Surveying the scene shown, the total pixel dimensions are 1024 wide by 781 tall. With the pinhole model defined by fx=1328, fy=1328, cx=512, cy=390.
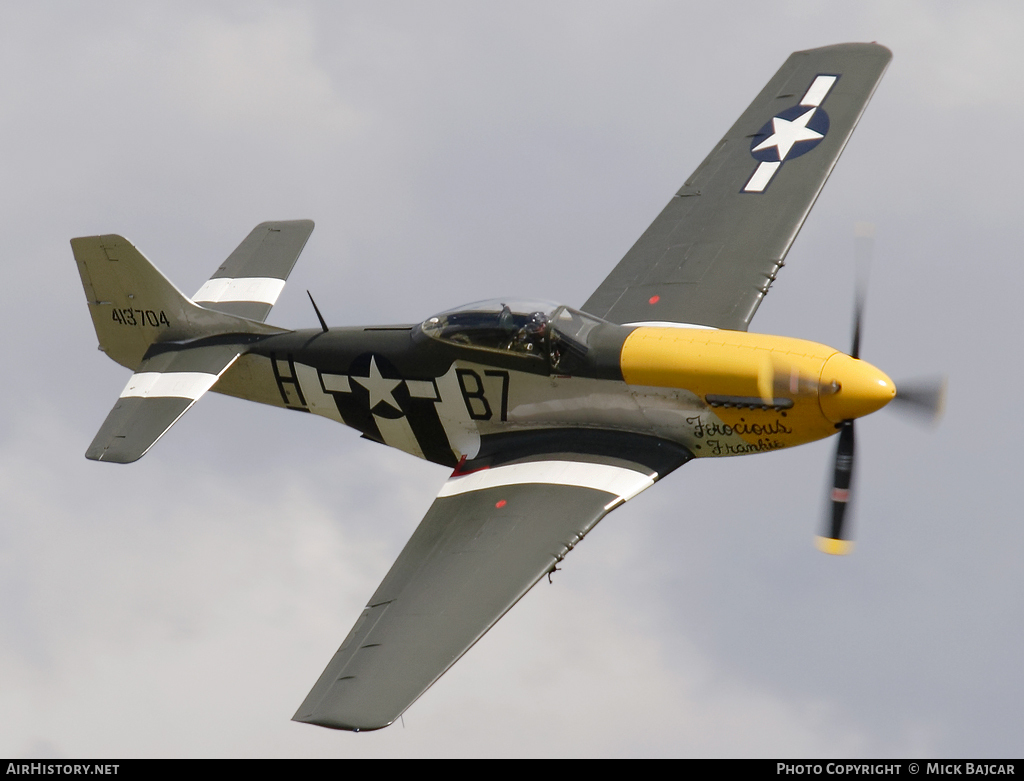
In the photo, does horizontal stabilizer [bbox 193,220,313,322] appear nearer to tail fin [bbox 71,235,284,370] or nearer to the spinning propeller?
tail fin [bbox 71,235,284,370]

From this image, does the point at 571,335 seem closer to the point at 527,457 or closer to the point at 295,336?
the point at 527,457

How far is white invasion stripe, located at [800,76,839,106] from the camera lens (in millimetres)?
19516

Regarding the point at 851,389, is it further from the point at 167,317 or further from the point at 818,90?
the point at 167,317

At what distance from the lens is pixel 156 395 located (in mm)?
16562

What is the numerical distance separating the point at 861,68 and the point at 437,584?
1096 centimetres

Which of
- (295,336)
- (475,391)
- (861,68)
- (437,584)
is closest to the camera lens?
(437,584)

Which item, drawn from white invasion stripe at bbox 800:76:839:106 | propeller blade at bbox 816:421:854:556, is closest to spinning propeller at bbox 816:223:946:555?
propeller blade at bbox 816:421:854:556

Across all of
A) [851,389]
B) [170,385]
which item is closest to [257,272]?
[170,385]

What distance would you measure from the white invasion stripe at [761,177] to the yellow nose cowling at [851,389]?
15.8ft

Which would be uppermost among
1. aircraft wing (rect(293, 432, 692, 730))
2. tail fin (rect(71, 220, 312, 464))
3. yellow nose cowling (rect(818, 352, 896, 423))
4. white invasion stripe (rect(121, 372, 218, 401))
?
yellow nose cowling (rect(818, 352, 896, 423))

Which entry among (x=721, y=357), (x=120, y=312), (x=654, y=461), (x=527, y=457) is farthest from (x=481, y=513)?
(x=120, y=312)

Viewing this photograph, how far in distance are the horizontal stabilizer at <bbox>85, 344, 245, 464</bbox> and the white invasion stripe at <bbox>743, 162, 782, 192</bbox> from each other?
731cm

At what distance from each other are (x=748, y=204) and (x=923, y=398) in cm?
488

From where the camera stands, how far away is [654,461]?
14.7 m
